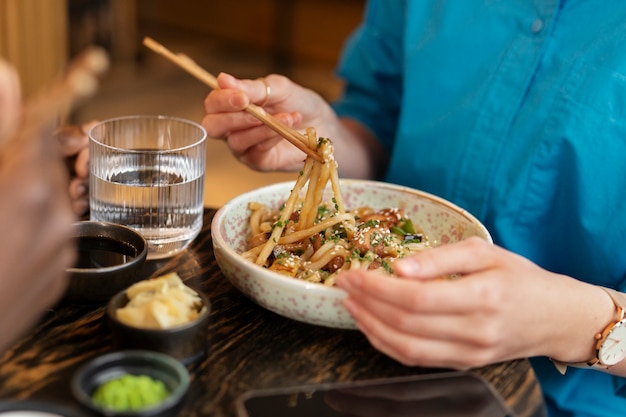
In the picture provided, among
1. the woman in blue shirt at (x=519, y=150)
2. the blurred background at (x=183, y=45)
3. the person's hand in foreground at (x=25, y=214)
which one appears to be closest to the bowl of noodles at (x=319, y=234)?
the woman in blue shirt at (x=519, y=150)

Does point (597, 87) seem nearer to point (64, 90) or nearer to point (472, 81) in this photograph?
point (472, 81)

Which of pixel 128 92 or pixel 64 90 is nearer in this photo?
pixel 64 90

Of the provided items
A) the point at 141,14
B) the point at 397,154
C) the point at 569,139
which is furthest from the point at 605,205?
the point at 141,14

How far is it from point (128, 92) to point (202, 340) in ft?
12.5

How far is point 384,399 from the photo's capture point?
37.0 inches

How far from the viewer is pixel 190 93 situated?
460 centimetres

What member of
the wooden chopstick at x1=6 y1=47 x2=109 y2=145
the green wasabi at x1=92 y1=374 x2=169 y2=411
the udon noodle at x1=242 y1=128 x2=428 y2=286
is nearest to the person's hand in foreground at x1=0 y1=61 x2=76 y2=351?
the wooden chopstick at x1=6 y1=47 x2=109 y2=145

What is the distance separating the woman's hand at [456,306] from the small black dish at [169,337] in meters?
0.18

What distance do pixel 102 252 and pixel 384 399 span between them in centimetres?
47

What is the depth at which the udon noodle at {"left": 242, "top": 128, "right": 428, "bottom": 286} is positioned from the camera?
45.4 inches

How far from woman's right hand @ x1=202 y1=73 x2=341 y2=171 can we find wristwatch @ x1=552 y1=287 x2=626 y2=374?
1.93 ft

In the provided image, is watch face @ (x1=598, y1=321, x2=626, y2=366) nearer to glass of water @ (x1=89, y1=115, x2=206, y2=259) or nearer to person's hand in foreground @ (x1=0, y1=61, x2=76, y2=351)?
glass of water @ (x1=89, y1=115, x2=206, y2=259)

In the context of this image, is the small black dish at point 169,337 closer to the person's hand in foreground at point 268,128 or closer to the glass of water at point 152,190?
the glass of water at point 152,190

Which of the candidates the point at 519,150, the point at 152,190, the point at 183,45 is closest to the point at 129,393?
the point at 152,190
